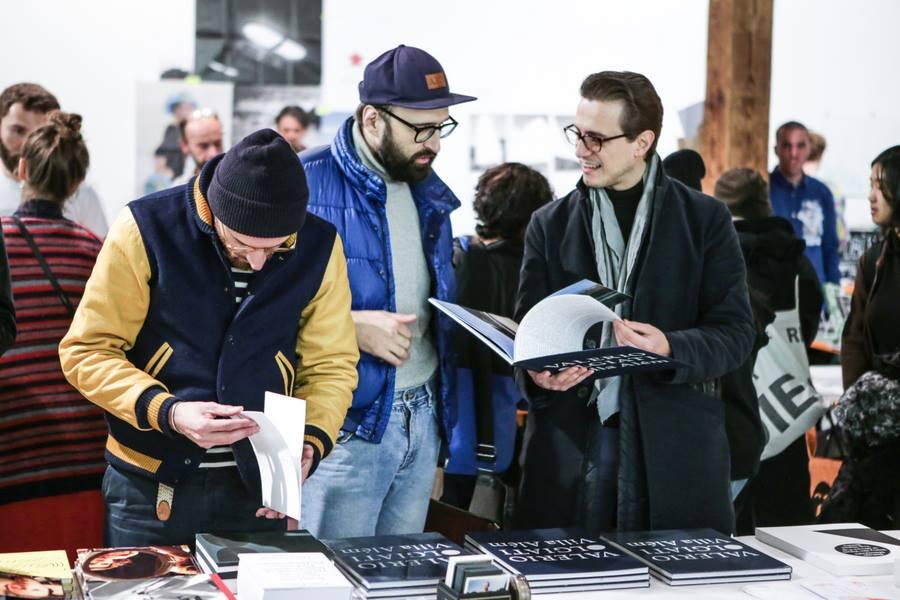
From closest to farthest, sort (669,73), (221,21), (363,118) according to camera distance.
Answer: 1. (363,118)
2. (221,21)
3. (669,73)

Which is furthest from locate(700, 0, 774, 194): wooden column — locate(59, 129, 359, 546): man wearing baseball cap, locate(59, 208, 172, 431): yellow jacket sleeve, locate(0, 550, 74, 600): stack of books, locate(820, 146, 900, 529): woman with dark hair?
locate(0, 550, 74, 600): stack of books

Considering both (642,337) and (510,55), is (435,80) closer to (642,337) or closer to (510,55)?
(642,337)

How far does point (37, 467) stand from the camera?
258 cm

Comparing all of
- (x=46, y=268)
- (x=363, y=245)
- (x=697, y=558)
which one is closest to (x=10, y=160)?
(x=46, y=268)

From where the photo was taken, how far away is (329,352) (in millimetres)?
2115

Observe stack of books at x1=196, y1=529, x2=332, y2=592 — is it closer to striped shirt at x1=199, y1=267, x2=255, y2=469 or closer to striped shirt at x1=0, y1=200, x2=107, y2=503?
striped shirt at x1=199, y1=267, x2=255, y2=469

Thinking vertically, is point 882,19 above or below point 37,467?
above

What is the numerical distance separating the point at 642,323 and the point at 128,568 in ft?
3.82

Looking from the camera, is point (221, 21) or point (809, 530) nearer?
Result: point (809, 530)

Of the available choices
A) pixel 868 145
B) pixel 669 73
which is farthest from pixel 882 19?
pixel 669 73

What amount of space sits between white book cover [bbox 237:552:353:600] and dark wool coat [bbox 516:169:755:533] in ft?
2.74

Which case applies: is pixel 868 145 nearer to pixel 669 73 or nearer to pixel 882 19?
pixel 882 19

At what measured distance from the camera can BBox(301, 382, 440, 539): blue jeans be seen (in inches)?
93.5

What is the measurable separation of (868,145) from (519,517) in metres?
4.27
